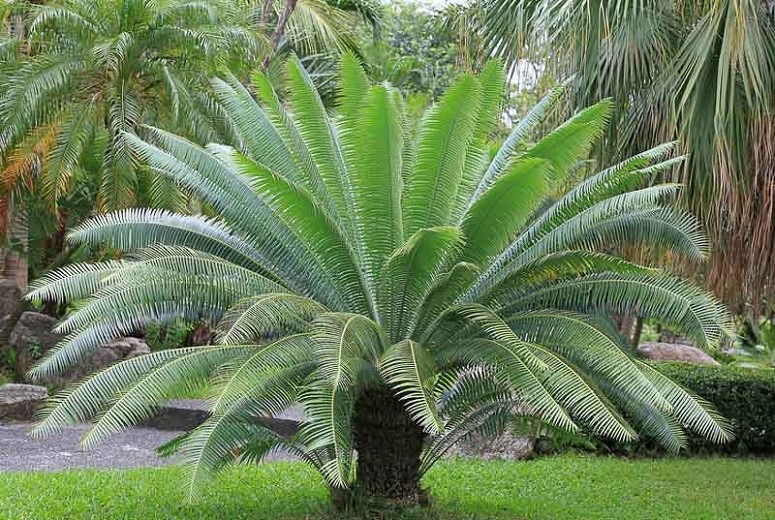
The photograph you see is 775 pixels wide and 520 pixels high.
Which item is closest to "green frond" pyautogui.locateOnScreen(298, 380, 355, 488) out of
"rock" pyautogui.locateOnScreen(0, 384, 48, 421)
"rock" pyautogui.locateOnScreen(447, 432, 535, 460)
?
"rock" pyautogui.locateOnScreen(447, 432, 535, 460)

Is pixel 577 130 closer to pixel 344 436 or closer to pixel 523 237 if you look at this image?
pixel 523 237

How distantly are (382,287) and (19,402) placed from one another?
8.46 m

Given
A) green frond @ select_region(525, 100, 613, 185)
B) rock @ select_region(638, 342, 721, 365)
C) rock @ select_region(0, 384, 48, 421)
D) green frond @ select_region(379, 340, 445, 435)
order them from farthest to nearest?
rock @ select_region(638, 342, 721, 365) → rock @ select_region(0, 384, 48, 421) → green frond @ select_region(525, 100, 613, 185) → green frond @ select_region(379, 340, 445, 435)

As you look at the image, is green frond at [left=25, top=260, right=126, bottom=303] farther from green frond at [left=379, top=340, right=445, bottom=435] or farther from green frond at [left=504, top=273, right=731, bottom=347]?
green frond at [left=504, top=273, right=731, bottom=347]

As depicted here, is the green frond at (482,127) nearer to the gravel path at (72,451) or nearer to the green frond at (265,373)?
the green frond at (265,373)

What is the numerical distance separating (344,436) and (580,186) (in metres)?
2.58

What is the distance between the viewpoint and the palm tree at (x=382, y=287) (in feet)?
20.9

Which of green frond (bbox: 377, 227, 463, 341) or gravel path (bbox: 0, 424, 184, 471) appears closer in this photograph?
green frond (bbox: 377, 227, 463, 341)

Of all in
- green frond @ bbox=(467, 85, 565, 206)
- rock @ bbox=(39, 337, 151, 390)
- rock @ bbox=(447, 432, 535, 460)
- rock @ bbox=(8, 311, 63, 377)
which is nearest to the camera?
green frond @ bbox=(467, 85, 565, 206)

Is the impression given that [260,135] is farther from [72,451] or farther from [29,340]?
[29,340]

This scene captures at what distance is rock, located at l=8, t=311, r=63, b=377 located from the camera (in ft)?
51.6

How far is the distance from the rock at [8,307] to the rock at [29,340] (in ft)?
0.43

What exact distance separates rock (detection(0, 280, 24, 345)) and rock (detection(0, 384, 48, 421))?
2186mm

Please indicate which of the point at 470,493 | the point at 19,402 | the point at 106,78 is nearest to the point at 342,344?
the point at 470,493
